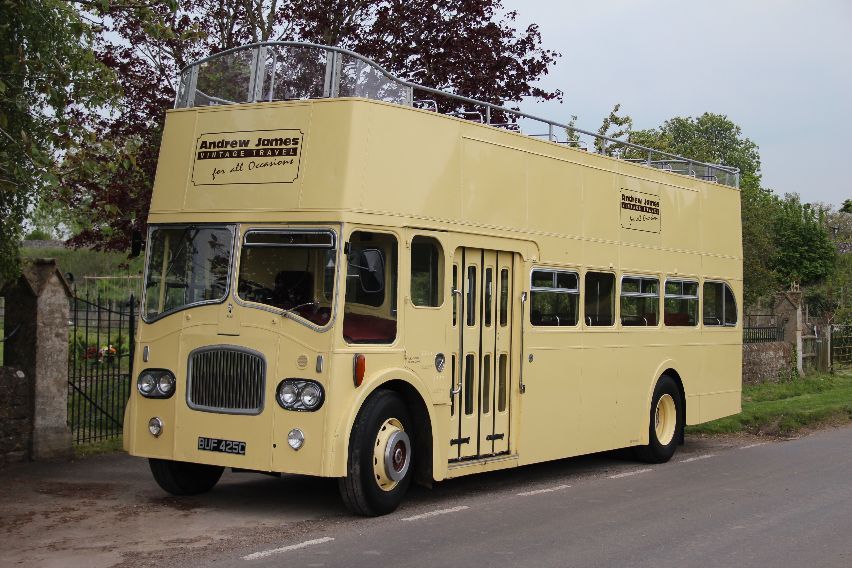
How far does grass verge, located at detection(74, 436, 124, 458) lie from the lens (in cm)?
1423

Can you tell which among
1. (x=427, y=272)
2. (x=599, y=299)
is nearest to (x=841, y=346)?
(x=599, y=299)

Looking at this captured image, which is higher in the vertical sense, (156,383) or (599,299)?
(599,299)

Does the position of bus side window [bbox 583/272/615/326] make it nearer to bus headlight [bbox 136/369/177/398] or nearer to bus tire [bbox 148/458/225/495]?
bus tire [bbox 148/458/225/495]

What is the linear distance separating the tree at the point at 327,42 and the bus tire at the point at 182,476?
563 centimetres

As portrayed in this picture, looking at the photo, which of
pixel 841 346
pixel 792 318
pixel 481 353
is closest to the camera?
pixel 481 353

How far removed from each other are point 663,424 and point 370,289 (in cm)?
663

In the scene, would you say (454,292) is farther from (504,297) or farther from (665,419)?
(665,419)

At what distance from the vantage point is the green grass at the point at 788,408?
19.0 meters

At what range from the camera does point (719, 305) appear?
17.2 metres

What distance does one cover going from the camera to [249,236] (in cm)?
1059

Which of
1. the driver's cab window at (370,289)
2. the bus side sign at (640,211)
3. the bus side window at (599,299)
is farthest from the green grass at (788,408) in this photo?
the driver's cab window at (370,289)

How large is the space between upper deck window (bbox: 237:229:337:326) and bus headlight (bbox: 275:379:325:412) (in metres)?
0.57

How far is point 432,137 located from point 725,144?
95.9 m

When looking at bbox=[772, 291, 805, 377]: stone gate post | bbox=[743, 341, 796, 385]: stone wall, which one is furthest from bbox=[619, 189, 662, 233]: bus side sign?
bbox=[772, 291, 805, 377]: stone gate post
